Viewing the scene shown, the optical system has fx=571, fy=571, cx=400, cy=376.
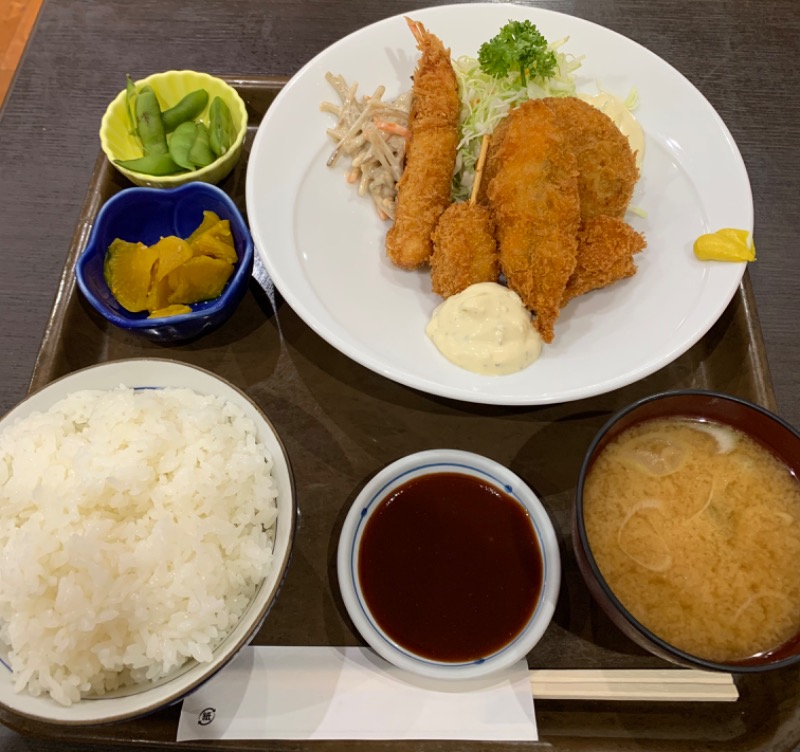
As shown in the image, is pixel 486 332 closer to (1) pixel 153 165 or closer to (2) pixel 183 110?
(1) pixel 153 165

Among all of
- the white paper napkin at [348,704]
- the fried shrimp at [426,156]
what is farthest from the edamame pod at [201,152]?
the white paper napkin at [348,704]

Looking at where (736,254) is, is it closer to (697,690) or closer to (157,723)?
(697,690)

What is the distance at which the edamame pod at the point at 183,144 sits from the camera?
6.77 ft

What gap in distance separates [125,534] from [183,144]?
1.43 meters

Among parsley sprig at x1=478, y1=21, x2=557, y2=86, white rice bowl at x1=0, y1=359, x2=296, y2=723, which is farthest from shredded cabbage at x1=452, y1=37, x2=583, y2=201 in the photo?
white rice bowl at x1=0, y1=359, x2=296, y2=723

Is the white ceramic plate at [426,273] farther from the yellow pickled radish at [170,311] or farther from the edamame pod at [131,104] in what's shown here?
the edamame pod at [131,104]

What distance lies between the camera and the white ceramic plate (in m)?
1.71

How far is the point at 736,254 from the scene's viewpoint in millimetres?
1809

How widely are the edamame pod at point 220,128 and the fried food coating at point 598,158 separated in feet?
3.83

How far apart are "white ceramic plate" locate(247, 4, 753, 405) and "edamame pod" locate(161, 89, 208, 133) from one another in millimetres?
369

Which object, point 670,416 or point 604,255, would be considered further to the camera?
point 604,255

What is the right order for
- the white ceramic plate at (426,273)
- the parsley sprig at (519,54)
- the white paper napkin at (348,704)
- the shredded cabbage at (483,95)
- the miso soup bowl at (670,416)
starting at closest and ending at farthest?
1. the miso soup bowl at (670,416)
2. the white paper napkin at (348,704)
3. the white ceramic plate at (426,273)
4. the parsley sprig at (519,54)
5. the shredded cabbage at (483,95)

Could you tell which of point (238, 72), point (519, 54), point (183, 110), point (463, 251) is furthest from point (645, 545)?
point (238, 72)

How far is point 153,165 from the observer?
2057mm
